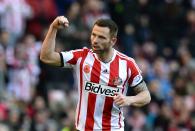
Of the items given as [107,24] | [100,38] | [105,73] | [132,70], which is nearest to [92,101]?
[105,73]

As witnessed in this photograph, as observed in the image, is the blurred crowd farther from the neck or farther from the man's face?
the man's face

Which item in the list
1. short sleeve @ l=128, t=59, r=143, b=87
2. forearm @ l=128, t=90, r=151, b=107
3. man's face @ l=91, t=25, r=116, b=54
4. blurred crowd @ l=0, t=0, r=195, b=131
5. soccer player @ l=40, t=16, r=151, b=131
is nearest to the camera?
man's face @ l=91, t=25, r=116, b=54

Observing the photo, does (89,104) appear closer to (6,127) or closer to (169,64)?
(6,127)

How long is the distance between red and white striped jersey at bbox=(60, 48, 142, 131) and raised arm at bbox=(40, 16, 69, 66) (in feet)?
0.38

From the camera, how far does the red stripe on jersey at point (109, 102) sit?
10.3 meters

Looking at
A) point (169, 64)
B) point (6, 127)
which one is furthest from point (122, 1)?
point (6, 127)

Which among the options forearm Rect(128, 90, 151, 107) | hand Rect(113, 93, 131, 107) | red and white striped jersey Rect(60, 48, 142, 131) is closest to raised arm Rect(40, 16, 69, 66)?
red and white striped jersey Rect(60, 48, 142, 131)

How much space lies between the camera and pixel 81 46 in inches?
A: 733

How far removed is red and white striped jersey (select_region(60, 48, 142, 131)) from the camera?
1027 centimetres

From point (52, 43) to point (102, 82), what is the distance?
0.84 metres

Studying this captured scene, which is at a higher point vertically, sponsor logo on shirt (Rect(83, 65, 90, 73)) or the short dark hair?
the short dark hair

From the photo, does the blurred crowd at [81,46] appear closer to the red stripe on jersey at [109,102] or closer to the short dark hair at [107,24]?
the red stripe on jersey at [109,102]

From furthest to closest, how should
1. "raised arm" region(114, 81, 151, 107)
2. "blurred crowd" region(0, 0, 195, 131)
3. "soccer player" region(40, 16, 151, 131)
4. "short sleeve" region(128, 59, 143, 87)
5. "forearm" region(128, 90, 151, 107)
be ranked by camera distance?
"blurred crowd" region(0, 0, 195, 131)
"short sleeve" region(128, 59, 143, 87)
"soccer player" region(40, 16, 151, 131)
"forearm" region(128, 90, 151, 107)
"raised arm" region(114, 81, 151, 107)

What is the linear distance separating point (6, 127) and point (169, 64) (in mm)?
6855
